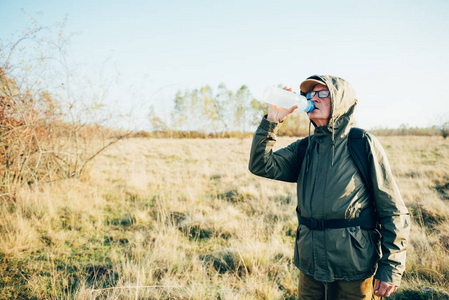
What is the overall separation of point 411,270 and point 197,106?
43044 mm

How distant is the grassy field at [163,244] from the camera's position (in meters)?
2.70

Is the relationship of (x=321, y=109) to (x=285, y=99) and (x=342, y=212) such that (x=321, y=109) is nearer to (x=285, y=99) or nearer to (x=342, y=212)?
(x=285, y=99)

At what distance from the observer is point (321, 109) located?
1.83m

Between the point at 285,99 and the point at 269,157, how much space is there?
1.68 ft

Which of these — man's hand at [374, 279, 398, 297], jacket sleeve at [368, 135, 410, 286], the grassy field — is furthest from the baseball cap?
the grassy field

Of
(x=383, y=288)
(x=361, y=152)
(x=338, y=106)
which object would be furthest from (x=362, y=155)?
(x=383, y=288)

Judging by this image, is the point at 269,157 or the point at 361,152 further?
the point at 269,157

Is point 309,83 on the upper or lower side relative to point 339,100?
upper

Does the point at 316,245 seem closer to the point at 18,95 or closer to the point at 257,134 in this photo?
the point at 257,134

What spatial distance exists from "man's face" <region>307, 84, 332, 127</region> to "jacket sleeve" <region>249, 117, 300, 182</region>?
30cm

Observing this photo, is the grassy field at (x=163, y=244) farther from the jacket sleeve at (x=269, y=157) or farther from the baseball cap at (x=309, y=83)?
the baseball cap at (x=309, y=83)

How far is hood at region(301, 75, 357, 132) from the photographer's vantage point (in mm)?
1736

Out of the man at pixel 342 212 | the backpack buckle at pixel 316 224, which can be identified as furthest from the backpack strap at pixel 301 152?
the backpack buckle at pixel 316 224

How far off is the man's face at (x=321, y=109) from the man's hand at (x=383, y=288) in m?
1.21
